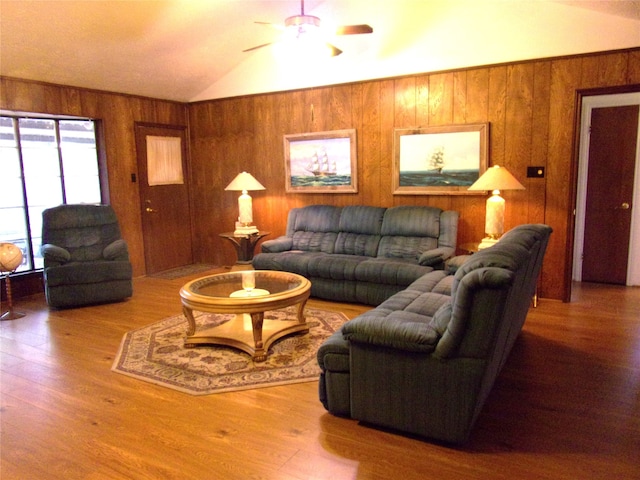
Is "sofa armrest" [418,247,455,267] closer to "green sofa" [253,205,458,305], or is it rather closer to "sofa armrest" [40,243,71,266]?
"green sofa" [253,205,458,305]

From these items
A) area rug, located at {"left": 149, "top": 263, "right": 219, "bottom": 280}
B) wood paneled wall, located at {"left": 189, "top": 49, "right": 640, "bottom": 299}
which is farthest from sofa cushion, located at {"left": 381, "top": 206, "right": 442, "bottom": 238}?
area rug, located at {"left": 149, "top": 263, "right": 219, "bottom": 280}

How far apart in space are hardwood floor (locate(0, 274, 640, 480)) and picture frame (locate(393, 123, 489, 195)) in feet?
6.39

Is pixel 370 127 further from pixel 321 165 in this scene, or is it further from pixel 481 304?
pixel 481 304

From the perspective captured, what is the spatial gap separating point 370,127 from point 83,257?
359cm

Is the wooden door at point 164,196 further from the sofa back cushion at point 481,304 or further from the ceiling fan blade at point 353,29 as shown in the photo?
the sofa back cushion at point 481,304

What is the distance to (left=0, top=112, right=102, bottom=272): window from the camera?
17.4 feet

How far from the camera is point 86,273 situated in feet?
16.0

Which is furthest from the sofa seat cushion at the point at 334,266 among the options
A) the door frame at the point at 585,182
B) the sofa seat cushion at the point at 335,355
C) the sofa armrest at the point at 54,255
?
the door frame at the point at 585,182

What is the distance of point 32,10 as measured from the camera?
13.3ft

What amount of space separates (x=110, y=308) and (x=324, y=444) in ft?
11.0

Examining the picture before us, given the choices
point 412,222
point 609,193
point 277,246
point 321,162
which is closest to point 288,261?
point 277,246

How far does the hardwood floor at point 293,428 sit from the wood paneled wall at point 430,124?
157 cm

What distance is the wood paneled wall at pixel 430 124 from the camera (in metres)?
4.57

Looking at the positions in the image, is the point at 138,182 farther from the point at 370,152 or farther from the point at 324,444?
the point at 324,444
